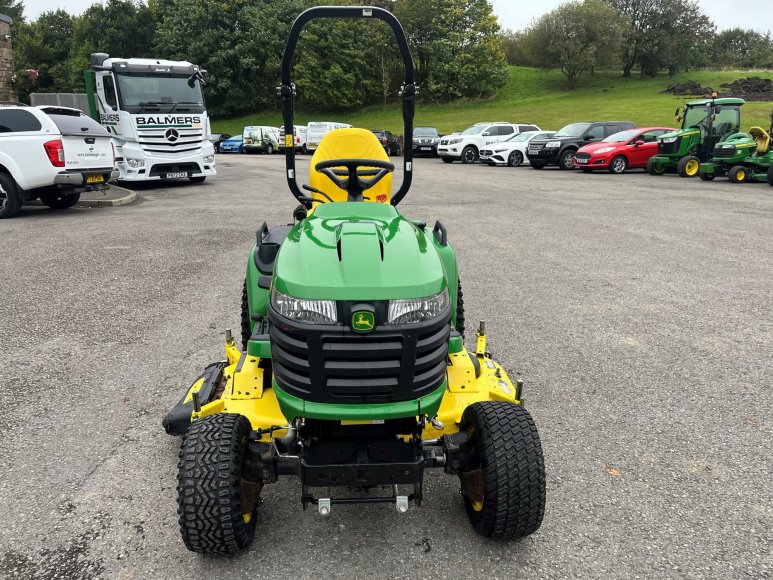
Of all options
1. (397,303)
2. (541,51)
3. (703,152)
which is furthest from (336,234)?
(541,51)

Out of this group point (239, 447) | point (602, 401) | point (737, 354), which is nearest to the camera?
point (239, 447)

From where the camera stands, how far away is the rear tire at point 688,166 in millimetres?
17891

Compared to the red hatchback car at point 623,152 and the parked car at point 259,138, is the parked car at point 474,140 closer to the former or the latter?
the red hatchback car at point 623,152

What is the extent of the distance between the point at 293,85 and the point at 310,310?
5.76ft

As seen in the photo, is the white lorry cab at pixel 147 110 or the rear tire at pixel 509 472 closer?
the rear tire at pixel 509 472

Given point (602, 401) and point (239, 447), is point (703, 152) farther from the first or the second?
point (239, 447)

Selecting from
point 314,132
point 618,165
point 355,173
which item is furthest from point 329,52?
point 355,173

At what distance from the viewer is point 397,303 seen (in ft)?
7.04

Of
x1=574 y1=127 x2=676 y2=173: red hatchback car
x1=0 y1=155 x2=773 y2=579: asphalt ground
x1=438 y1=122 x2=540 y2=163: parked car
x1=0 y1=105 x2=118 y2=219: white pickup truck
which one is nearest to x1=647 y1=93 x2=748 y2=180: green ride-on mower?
x1=574 y1=127 x2=676 y2=173: red hatchback car

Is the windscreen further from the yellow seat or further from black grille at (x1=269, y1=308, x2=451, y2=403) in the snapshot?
black grille at (x1=269, y1=308, x2=451, y2=403)

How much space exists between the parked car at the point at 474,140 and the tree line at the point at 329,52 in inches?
895

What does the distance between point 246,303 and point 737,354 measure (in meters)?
3.73

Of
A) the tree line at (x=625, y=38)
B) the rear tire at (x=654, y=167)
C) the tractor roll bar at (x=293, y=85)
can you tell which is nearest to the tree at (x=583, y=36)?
the tree line at (x=625, y=38)

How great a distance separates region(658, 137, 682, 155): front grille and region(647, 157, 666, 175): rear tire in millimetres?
379
